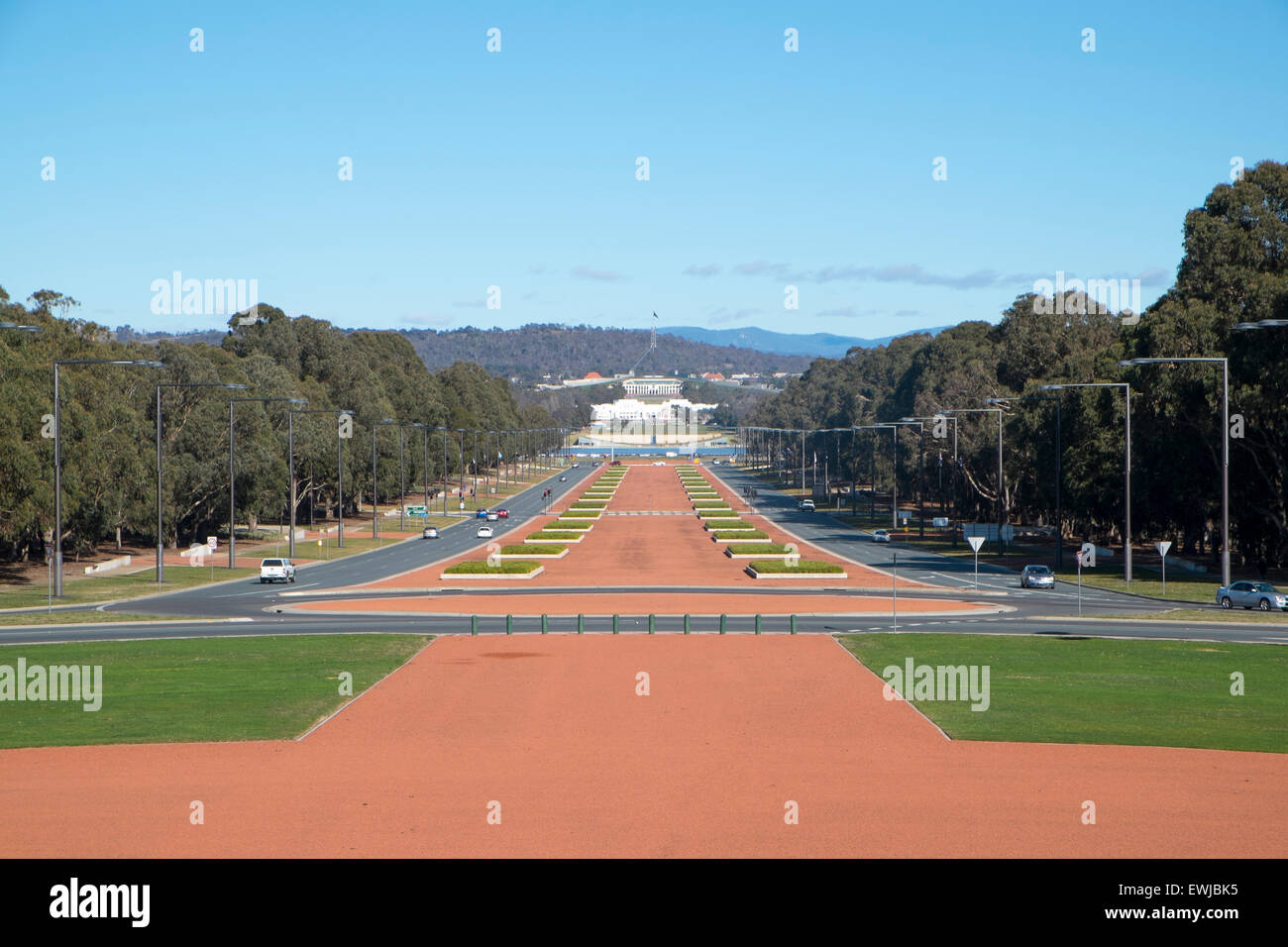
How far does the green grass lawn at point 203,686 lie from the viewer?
2927cm

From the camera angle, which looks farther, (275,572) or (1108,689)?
(275,572)

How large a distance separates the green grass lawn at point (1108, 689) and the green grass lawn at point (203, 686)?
15913mm

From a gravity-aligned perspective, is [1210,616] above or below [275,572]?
below

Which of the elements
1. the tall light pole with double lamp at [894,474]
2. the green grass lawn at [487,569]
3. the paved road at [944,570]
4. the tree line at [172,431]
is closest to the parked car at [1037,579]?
the paved road at [944,570]

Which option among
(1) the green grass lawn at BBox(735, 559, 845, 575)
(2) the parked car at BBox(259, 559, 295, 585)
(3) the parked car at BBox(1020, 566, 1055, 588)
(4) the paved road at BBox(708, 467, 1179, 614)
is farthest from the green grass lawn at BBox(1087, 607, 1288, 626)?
(2) the parked car at BBox(259, 559, 295, 585)

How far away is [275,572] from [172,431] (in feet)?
97.2

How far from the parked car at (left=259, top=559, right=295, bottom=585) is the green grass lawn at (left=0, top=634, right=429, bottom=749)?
24.5 m

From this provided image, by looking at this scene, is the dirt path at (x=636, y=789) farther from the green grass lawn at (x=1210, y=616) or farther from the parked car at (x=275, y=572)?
the parked car at (x=275, y=572)

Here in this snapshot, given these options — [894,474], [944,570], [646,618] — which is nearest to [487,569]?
[646,618]

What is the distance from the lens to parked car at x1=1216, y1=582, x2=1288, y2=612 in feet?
183

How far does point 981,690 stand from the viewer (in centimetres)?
3444

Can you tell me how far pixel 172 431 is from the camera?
94.1 m

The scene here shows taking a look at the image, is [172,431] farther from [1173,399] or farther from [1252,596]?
A: [1252,596]

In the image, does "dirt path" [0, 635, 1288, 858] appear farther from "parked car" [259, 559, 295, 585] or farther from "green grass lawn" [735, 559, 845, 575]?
"parked car" [259, 559, 295, 585]
